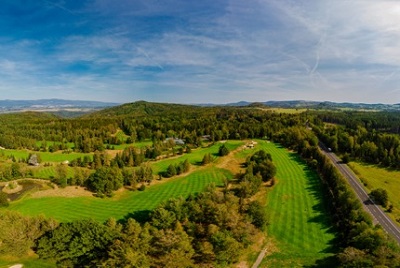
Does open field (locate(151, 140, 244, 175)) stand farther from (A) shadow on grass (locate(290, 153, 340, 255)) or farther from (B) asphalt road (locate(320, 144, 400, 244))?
(B) asphalt road (locate(320, 144, 400, 244))

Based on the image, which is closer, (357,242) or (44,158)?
(357,242)

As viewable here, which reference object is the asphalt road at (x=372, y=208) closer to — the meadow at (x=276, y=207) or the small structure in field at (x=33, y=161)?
the meadow at (x=276, y=207)

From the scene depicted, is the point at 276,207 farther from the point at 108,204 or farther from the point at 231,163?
the point at 108,204

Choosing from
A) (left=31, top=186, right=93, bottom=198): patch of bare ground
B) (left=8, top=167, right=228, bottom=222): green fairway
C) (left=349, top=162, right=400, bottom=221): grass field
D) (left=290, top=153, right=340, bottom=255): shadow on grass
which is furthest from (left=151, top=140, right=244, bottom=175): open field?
(left=349, top=162, right=400, bottom=221): grass field

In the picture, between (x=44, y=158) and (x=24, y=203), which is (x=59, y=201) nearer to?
(x=24, y=203)

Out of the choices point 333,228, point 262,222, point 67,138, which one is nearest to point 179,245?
point 262,222

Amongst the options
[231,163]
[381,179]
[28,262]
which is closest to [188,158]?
[231,163]
